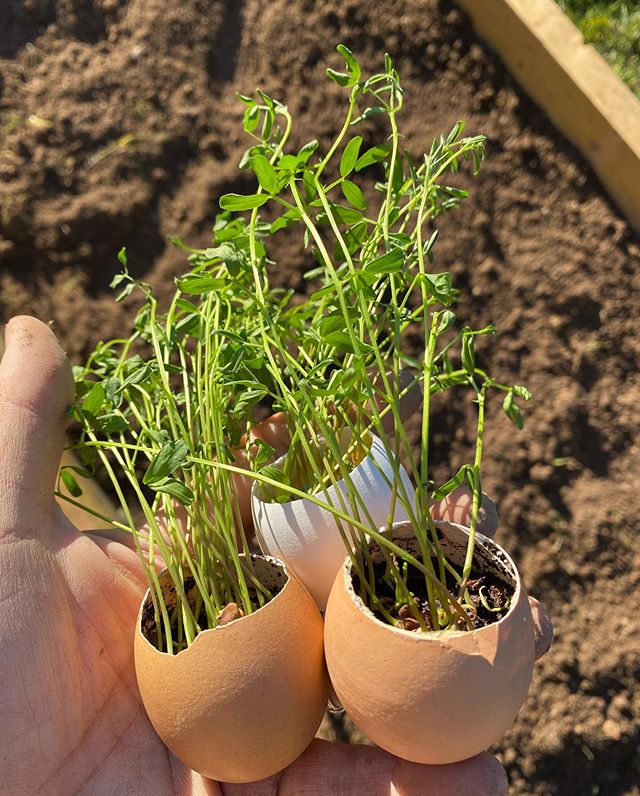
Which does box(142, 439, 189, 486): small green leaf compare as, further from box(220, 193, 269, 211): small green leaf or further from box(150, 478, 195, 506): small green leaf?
box(220, 193, 269, 211): small green leaf

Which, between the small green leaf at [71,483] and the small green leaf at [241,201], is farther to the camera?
the small green leaf at [71,483]

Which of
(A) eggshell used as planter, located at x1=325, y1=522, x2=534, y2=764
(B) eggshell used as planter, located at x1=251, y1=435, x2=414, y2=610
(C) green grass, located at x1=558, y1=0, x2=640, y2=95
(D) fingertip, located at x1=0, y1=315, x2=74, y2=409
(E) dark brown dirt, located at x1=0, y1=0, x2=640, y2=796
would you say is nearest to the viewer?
(A) eggshell used as planter, located at x1=325, y1=522, x2=534, y2=764

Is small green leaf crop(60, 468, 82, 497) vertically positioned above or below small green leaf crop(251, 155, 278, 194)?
below

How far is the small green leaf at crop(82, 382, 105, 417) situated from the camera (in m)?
1.19

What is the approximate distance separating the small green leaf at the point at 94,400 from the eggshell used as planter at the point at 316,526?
34cm

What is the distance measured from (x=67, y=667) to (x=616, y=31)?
6.82ft

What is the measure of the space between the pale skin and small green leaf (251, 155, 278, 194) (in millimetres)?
576

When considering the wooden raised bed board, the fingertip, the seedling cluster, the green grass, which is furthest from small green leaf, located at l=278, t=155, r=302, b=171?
the green grass

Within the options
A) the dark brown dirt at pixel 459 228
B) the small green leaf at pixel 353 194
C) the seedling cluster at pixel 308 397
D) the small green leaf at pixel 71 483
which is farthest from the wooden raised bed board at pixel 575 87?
the small green leaf at pixel 71 483

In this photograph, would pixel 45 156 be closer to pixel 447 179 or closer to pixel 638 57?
pixel 447 179

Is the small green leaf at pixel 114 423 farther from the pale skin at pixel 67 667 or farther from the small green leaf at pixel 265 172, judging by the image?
the small green leaf at pixel 265 172

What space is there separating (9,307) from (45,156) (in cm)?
42

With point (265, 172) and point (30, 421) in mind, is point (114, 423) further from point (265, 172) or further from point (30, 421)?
point (265, 172)

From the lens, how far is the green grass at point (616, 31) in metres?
1.87
